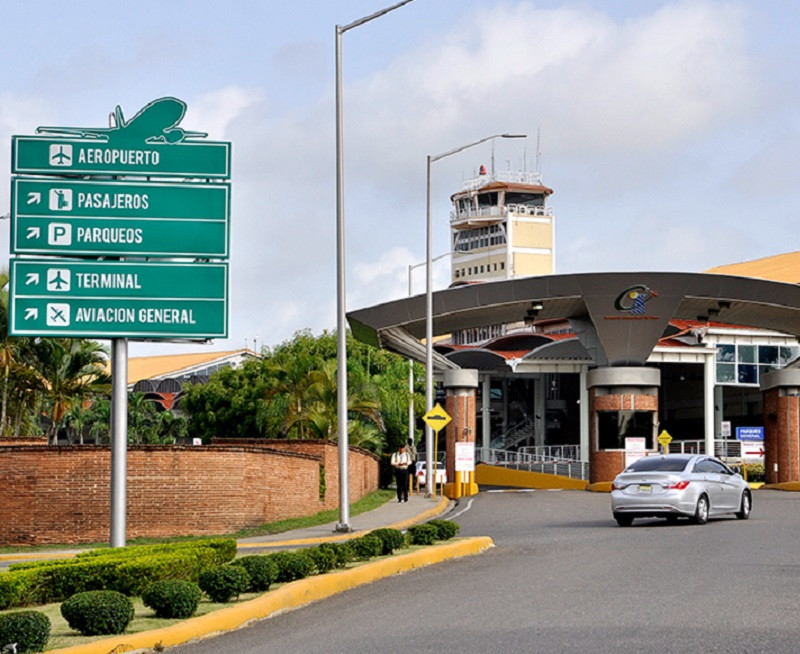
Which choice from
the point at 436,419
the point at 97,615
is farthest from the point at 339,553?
the point at 436,419

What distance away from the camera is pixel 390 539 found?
1850 centimetres

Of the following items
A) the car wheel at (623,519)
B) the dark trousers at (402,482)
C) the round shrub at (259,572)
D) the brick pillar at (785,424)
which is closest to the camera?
the round shrub at (259,572)

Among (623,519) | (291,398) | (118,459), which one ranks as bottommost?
(623,519)

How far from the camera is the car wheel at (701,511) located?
89.5 feet

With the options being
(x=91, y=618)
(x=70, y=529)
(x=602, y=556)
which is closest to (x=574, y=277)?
(x=70, y=529)

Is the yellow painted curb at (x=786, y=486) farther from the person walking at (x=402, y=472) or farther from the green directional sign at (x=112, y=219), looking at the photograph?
the green directional sign at (x=112, y=219)

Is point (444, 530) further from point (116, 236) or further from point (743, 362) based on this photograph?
point (743, 362)

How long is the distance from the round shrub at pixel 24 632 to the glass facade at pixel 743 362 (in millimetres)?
68304

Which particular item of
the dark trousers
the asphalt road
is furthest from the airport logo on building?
the asphalt road

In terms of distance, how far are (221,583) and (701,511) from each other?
1627cm

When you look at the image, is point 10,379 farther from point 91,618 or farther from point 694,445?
point 694,445

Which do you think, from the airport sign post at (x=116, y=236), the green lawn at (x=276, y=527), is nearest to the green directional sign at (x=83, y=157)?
the airport sign post at (x=116, y=236)

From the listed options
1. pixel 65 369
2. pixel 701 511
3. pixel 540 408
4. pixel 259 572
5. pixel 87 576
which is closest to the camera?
pixel 259 572

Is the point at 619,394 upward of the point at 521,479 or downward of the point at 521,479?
upward
